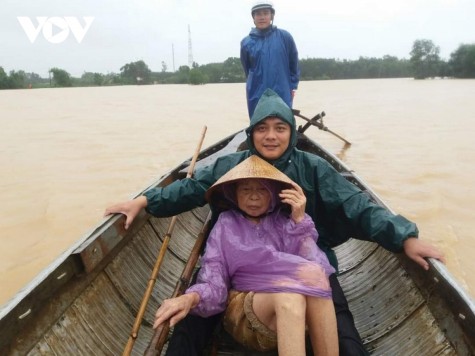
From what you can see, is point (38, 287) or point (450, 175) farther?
point (450, 175)

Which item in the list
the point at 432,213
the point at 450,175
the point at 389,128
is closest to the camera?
the point at 432,213

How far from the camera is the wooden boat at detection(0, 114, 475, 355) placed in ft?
5.34

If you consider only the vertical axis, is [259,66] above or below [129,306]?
above

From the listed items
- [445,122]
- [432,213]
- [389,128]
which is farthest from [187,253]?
[445,122]

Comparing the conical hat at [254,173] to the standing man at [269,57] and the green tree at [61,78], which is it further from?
the green tree at [61,78]

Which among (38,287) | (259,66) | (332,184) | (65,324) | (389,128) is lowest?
(389,128)

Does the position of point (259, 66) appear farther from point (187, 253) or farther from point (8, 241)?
point (8, 241)

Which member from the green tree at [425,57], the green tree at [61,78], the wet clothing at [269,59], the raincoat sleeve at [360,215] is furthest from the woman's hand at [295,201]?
the green tree at [61,78]

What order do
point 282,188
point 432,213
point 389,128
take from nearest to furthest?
point 282,188 < point 432,213 < point 389,128

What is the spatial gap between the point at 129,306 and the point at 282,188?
3.54 feet

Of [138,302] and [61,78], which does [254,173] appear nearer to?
[138,302]

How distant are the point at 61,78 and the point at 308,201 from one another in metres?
67.0

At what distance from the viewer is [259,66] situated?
4.58 meters

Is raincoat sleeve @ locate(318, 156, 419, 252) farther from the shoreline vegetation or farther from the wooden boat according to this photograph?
the shoreline vegetation
